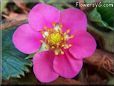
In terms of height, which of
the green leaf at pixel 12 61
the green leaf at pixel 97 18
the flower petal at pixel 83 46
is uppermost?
the green leaf at pixel 97 18

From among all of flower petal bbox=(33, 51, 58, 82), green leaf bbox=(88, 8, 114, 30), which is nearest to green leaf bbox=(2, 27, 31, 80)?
flower petal bbox=(33, 51, 58, 82)

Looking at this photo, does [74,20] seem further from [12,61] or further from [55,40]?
[12,61]

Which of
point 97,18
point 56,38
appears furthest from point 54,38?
point 97,18

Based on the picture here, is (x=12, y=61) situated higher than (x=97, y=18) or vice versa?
(x=97, y=18)

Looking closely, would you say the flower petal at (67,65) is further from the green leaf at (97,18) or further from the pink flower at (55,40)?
the green leaf at (97,18)

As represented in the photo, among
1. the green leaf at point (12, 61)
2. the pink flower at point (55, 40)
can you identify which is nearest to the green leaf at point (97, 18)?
the pink flower at point (55, 40)

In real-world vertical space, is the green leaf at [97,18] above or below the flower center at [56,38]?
above

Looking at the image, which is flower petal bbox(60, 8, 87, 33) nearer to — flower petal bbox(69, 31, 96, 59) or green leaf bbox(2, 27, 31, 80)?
flower petal bbox(69, 31, 96, 59)
